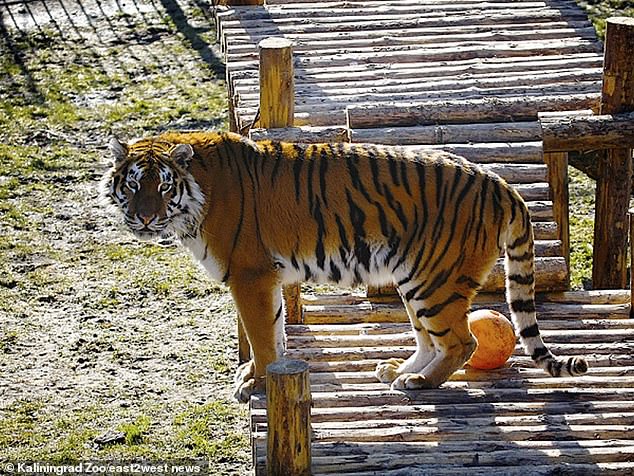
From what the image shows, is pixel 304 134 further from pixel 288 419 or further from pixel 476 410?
pixel 288 419

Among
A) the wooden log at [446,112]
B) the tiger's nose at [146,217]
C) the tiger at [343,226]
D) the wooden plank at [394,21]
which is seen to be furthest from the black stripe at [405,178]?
the wooden plank at [394,21]

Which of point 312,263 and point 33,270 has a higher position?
point 312,263

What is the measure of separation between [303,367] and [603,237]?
335 cm

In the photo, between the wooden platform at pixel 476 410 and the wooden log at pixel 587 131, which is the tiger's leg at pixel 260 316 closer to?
the wooden platform at pixel 476 410

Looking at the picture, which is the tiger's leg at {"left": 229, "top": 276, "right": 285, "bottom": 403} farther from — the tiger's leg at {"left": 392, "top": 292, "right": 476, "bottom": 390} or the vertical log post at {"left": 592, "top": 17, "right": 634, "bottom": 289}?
the vertical log post at {"left": 592, "top": 17, "right": 634, "bottom": 289}

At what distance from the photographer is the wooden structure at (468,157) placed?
18.2 ft

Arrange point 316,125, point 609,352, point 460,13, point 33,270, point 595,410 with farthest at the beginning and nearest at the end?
point 460,13
point 33,270
point 316,125
point 609,352
point 595,410

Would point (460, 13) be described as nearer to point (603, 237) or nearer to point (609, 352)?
point (603, 237)

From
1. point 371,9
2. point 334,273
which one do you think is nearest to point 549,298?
point 334,273

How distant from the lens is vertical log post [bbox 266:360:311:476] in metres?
5.05

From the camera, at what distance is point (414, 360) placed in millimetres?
6113

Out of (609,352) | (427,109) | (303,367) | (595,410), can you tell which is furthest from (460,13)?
(303,367)

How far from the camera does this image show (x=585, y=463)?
17.7 feet

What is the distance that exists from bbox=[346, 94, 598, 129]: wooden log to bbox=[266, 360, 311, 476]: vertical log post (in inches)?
98.6
